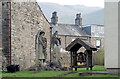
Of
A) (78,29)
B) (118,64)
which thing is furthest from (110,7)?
(78,29)

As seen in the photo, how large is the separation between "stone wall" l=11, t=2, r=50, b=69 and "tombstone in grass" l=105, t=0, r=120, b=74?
24.2ft

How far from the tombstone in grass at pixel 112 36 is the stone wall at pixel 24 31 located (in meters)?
7.39

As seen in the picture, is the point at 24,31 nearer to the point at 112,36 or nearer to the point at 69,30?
the point at 112,36

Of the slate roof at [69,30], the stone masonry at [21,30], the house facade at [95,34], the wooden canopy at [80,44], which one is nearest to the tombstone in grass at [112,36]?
the wooden canopy at [80,44]

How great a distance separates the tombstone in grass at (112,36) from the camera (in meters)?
12.9

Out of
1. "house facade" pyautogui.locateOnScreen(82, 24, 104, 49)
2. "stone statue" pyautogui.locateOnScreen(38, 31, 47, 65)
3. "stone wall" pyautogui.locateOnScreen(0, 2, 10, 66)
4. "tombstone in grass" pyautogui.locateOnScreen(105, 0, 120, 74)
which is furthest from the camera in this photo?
"house facade" pyautogui.locateOnScreen(82, 24, 104, 49)

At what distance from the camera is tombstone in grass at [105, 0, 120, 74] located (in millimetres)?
12869

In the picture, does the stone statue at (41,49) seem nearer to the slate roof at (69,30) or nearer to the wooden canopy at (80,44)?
the wooden canopy at (80,44)

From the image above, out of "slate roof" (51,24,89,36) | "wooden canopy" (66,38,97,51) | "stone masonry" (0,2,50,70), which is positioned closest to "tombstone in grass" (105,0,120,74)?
"wooden canopy" (66,38,97,51)

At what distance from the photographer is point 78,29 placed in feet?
148

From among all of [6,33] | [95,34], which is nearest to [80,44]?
[6,33]

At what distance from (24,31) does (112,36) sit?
330 inches

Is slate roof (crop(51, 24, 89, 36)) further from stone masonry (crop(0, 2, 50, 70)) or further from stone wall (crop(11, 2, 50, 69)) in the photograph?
stone wall (crop(11, 2, 50, 69))

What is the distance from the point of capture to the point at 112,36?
13.1 metres
